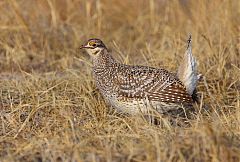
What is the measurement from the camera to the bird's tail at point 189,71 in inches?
211

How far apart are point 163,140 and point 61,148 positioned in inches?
25.4

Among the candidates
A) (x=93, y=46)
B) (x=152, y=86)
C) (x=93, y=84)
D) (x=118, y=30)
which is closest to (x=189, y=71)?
(x=152, y=86)

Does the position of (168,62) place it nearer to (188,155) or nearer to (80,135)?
(80,135)

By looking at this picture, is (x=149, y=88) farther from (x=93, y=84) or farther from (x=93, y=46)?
(x=93, y=84)

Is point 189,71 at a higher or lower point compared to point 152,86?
higher

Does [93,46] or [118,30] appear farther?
[118,30]

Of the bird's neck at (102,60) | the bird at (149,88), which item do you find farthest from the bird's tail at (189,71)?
the bird's neck at (102,60)

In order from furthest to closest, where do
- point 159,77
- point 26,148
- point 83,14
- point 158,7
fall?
point 158,7, point 83,14, point 159,77, point 26,148

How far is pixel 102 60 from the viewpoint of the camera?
5.66 metres

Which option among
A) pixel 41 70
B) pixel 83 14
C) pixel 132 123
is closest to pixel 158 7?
pixel 83 14

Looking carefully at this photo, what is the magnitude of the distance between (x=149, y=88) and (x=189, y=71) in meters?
0.38

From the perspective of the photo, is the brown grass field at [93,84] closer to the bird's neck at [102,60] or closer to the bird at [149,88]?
the bird at [149,88]

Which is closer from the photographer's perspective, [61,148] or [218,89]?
[61,148]

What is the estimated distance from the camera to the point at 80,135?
4469 millimetres
